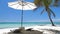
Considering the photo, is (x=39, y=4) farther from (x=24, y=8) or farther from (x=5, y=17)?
(x=5, y=17)

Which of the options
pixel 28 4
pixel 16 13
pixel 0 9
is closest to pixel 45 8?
pixel 28 4

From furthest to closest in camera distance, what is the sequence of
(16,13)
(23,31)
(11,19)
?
(11,19), (16,13), (23,31)

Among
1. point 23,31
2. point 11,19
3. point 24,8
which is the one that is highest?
point 24,8

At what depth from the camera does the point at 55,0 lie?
55.9 feet

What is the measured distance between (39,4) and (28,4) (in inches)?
221

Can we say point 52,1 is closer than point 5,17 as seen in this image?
Yes

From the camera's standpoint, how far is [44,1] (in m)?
16.2

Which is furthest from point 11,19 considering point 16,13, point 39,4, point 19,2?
point 19,2

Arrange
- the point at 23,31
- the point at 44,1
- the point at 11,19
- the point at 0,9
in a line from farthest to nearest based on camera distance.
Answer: the point at 11,19 < the point at 0,9 < the point at 44,1 < the point at 23,31

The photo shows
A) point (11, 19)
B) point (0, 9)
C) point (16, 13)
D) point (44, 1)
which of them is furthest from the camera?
point (11, 19)

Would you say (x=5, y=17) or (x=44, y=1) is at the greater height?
(x=44, y=1)

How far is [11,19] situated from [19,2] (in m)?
27.4

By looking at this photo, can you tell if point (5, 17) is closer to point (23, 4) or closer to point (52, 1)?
point (52, 1)

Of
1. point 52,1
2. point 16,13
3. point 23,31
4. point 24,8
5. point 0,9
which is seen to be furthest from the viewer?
point 0,9
